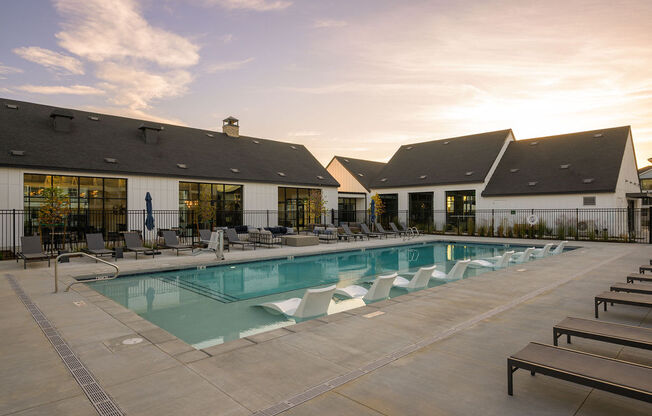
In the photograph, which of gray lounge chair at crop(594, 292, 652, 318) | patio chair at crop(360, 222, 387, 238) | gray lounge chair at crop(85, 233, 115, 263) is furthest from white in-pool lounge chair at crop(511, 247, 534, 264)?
gray lounge chair at crop(85, 233, 115, 263)

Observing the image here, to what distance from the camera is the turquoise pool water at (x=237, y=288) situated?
251 inches

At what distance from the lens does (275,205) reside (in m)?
23.7

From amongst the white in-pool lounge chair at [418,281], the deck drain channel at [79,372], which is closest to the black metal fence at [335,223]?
the deck drain channel at [79,372]

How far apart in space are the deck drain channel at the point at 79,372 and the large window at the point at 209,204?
13.1 m

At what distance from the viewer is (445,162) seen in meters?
28.3

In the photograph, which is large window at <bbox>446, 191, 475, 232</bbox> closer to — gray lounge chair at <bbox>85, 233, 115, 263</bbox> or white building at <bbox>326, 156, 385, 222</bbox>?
white building at <bbox>326, 156, 385, 222</bbox>

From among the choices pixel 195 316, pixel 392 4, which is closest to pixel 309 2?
pixel 392 4

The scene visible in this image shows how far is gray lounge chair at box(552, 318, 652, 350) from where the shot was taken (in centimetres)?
331

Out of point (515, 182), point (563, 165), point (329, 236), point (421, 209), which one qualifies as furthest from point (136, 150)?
point (563, 165)

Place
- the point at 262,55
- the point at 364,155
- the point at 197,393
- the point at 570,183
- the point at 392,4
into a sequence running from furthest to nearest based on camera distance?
the point at 364,155
the point at 570,183
the point at 262,55
the point at 392,4
the point at 197,393

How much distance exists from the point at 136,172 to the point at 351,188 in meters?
18.2

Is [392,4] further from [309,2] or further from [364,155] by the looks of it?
[364,155]

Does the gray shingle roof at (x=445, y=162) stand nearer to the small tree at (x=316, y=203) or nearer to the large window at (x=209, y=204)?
the small tree at (x=316, y=203)

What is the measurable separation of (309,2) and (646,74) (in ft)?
44.4
